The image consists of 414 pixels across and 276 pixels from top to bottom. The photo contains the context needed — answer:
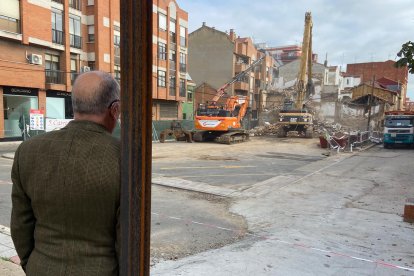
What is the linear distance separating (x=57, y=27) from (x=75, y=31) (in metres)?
2.12

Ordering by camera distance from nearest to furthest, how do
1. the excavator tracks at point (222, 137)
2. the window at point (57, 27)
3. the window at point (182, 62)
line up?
the excavator tracks at point (222, 137)
the window at point (57, 27)
the window at point (182, 62)

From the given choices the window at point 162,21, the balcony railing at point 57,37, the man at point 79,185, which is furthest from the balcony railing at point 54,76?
the man at point 79,185

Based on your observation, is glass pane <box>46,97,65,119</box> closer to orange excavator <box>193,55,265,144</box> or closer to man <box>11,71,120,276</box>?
orange excavator <box>193,55,265,144</box>

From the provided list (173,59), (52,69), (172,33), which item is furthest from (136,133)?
(172,33)

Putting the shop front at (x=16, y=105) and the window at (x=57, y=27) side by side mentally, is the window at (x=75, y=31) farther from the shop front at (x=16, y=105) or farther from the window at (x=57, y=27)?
the shop front at (x=16, y=105)

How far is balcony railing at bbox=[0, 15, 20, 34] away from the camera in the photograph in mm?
20875

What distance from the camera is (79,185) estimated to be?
1.55 m

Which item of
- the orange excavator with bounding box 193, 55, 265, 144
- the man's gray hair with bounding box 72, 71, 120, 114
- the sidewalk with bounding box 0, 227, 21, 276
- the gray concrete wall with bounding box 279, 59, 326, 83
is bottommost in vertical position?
the sidewalk with bounding box 0, 227, 21, 276

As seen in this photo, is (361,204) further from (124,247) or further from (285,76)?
(285,76)

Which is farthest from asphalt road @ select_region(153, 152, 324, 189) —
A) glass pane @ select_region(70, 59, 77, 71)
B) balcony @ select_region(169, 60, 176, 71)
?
→ balcony @ select_region(169, 60, 176, 71)

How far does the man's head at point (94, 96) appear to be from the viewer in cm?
160

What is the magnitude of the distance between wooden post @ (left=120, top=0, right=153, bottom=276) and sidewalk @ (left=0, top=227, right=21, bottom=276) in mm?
2920

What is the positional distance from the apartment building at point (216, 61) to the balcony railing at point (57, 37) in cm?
2359

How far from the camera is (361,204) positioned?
25.6ft
